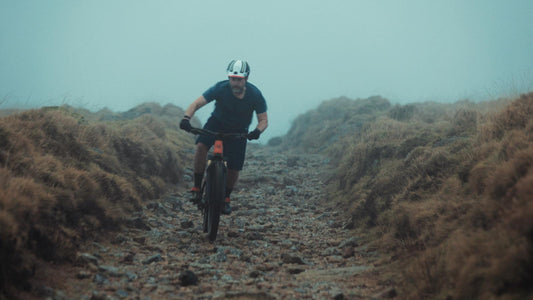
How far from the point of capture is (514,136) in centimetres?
553

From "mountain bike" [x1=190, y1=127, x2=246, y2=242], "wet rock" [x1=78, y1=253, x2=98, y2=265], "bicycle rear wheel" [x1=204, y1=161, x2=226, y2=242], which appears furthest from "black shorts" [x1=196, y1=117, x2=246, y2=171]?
"wet rock" [x1=78, y1=253, x2=98, y2=265]

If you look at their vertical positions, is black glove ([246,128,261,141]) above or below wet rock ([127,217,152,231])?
above

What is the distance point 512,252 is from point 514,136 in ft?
8.80

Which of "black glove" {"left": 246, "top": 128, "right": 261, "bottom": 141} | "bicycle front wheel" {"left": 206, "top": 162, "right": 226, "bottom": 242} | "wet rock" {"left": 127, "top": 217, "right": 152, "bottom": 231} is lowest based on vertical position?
"wet rock" {"left": 127, "top": 217, "right": 152, "bottom": 231}

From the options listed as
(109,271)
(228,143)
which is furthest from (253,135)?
A: (109,271)

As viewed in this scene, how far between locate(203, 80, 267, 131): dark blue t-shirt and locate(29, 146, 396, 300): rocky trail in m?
2.01

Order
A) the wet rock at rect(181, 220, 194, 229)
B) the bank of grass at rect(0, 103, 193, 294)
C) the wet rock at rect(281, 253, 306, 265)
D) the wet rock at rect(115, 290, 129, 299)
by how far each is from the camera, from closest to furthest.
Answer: the bank of grass at rect(0, 103, 193, 294)
the wet rock at rect(115, 290, 129, 299)
the wet rock at rect(281, 253, 306, 265)
the wet rock at rect(181, 220, 194, 229)

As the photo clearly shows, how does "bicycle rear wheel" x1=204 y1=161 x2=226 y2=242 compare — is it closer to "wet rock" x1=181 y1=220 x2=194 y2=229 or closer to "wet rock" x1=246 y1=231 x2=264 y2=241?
"wet rock" x1=246 y1=231 x2=264 y2=241

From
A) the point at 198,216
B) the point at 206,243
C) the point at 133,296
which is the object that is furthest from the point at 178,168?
the point at 133,296

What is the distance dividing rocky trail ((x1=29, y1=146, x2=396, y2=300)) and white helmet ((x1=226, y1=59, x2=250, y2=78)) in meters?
2.84

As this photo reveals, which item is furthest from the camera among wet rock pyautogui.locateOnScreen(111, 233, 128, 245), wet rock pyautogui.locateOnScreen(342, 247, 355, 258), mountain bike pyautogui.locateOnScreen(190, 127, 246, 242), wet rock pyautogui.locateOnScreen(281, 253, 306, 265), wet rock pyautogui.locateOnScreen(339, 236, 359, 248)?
wet rock pyautogui.locateOnScreen(339, 236, 359, 248)

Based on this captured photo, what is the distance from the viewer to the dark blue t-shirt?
762 centimetres

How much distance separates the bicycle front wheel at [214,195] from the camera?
22.5ft

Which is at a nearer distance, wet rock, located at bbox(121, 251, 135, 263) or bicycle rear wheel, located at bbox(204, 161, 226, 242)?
wet rock, located at bbox(121, 251, 135, 263)
